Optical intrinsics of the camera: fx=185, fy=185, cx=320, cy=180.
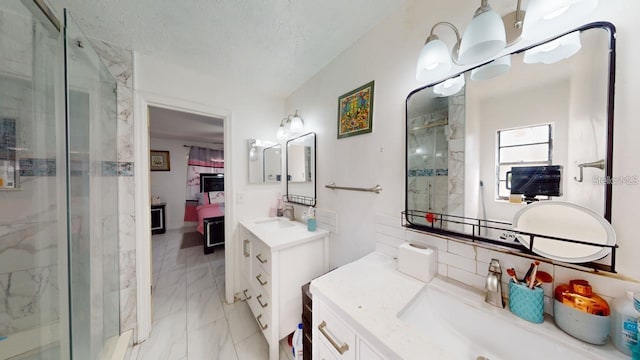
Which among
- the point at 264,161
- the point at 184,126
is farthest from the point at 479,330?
the point at 184,126

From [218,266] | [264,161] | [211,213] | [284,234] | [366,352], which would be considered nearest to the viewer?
[366,352]

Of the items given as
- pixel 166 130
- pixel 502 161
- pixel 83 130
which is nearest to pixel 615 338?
pixel 502 161

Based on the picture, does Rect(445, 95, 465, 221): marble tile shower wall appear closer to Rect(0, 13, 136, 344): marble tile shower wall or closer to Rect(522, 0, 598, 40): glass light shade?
Rect(522, 0, 598, 40): glass light shade

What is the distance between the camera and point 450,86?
87 cm

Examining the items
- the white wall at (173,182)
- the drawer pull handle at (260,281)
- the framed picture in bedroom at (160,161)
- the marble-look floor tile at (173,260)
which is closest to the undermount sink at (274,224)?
the drawer pull handle at (260,281)

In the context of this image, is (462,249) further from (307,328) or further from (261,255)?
(261,255)

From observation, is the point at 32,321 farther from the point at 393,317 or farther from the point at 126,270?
the point at 393,317

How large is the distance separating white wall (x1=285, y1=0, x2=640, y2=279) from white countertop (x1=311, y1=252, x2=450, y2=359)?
1.04 feet

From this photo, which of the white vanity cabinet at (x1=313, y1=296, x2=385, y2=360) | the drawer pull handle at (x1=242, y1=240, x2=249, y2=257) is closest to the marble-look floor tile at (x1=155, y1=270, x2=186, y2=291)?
the drawer pull handle at (x1=242, y1=240, x2=249, y2=257)

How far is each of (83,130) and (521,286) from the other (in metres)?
2.16

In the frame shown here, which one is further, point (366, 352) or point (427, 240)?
point (427, 240)

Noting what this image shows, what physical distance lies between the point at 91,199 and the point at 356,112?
1772 millimetres

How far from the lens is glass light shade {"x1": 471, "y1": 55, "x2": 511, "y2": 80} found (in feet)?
2.32

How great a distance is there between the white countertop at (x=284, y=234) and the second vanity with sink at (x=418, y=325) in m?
0.47
